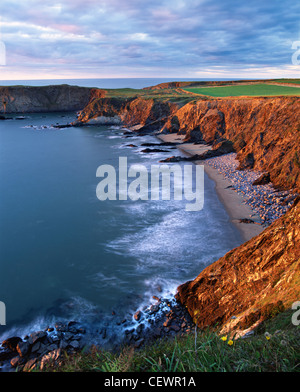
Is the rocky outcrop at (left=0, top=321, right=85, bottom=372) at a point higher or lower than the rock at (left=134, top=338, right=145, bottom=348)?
lower

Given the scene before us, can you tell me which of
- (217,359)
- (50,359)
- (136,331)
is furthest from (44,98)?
(217,359)

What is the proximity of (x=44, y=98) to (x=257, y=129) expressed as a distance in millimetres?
105064

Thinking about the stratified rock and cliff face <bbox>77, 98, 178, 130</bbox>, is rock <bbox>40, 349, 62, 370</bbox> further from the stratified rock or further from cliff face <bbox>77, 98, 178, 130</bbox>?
the stratified rock

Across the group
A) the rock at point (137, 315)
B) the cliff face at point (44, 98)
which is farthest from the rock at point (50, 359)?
the cliff face at point (44, 98)

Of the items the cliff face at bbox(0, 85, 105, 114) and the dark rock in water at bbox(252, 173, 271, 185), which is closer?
the dark rock in water at bbox(252, 173, 271, 185)

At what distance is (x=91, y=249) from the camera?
1670cm

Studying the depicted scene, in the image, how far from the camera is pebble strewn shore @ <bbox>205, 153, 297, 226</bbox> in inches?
757

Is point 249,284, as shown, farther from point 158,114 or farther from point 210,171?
point 158,114

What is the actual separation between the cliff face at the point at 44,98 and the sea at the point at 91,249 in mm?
91691

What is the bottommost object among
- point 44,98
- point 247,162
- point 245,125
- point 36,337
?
point 36,337

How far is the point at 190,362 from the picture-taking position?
11.2ft

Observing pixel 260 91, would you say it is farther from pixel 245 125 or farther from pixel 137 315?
pixel 137 315

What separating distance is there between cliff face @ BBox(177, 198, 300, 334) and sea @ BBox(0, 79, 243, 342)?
10.3ft

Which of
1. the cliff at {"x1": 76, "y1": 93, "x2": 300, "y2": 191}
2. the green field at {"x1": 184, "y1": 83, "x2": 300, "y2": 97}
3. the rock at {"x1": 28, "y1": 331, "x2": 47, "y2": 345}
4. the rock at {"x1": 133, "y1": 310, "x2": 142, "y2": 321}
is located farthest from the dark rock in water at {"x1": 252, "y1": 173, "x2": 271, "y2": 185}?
the green field at {"x1": 184, "y1": 83, "x2": 300, "y2": 97}
